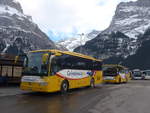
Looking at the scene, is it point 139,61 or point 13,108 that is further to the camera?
point 139,61

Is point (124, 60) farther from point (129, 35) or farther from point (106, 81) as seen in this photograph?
point (106, 81)

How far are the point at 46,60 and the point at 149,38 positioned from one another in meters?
118

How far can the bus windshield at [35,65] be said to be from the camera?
1343 centimetres

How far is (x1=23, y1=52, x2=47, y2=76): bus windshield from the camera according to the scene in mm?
13430

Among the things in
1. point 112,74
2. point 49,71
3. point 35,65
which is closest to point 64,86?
point 49,71

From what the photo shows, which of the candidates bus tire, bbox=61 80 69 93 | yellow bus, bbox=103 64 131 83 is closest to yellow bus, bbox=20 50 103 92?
bus tire, bbox=61 80 69 93

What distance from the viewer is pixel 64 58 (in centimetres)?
1552

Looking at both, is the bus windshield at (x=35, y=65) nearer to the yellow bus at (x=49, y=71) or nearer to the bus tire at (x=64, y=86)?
the yellow bus at (x=49, y=71)

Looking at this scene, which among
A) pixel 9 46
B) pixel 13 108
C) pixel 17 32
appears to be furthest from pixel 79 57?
pixel 17 32

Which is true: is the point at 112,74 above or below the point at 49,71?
below

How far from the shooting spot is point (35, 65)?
13641 mm

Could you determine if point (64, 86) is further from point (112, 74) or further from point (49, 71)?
point (112, 74)

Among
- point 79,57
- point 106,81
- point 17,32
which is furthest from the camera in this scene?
point 17,32

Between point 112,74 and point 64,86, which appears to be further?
point 112,74
